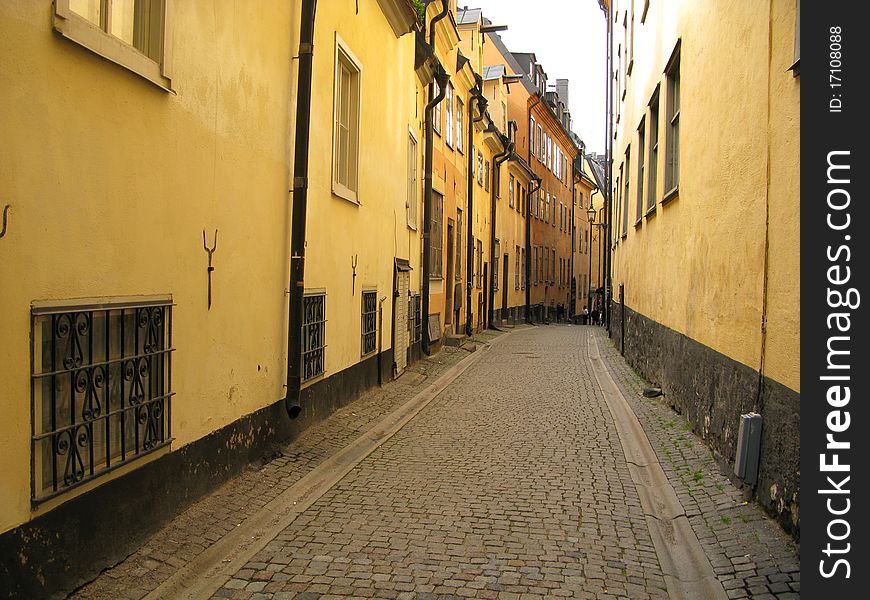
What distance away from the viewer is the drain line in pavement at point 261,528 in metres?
4.36

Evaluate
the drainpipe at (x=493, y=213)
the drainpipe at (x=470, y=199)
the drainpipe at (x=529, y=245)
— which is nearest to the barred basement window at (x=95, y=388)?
the drainpipe at (x=470, y=199)

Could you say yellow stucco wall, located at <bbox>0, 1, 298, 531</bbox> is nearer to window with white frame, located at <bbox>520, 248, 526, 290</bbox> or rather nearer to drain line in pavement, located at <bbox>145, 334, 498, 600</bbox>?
drain line in pavement, located at <bbox>145, 334, 498, 600</bbox>

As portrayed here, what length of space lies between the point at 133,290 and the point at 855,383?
3.78m

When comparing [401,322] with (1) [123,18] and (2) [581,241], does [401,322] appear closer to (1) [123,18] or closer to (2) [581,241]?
(1) [123,18]

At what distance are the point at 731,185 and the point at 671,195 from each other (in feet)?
11.3

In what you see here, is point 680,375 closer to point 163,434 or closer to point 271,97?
point 271,97

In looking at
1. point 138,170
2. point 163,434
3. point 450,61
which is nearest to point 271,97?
point 138,170

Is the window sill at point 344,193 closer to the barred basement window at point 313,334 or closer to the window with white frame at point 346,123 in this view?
the window with white frame at point 346,123

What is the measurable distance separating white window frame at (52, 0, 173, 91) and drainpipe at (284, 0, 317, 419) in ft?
8.37

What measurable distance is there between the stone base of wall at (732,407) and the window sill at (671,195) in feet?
5.48

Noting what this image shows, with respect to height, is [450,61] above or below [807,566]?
above

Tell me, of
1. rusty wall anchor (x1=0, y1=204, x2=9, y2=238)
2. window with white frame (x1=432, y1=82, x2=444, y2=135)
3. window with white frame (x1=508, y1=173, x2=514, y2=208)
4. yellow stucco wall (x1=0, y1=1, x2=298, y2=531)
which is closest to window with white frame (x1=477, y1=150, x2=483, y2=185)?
window with white frame (x1=508, y1=173, x2=514, y2=208)

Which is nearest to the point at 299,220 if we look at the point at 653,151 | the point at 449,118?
the point at 653,151

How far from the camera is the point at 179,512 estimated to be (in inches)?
208
